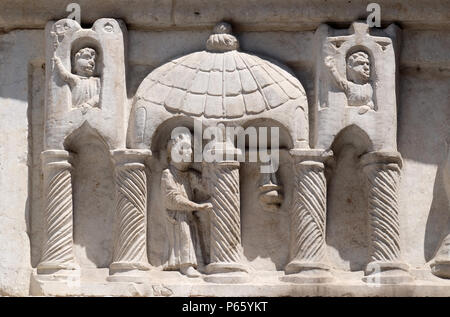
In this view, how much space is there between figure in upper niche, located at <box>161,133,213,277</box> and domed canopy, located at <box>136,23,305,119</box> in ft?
0.80

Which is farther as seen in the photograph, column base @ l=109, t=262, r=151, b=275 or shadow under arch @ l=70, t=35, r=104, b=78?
shadow under arch @ l=70, t=35, r=104, b=78

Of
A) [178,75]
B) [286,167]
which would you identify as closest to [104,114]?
[178,75]

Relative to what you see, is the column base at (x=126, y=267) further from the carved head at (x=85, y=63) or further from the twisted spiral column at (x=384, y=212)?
the twisted spiral column at (x=384, y=212)

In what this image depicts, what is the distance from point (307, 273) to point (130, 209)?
119cm

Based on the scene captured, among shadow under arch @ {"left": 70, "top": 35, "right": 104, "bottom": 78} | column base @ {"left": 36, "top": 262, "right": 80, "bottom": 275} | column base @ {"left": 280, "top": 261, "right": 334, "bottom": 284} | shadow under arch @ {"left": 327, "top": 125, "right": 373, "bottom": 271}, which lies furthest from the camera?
shadow under arch @ {"left": 70, "top": 35, "right": 104, "bottom": 78}

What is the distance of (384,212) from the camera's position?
9.46 m

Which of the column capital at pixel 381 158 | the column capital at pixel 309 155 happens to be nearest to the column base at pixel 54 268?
the column capital at pixel 309 155

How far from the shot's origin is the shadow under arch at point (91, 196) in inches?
378

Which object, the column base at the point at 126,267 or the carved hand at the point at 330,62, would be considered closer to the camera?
the column base at the point at 126,267

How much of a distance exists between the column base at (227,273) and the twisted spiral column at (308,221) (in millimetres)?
267

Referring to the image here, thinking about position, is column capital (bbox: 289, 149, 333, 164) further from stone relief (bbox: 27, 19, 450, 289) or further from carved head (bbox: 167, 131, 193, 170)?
carved head (bbox: 167, 131, 193, 170)

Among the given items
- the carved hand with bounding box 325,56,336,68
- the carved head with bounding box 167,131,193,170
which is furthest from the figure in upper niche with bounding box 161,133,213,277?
the carved hand with bounding box 325,56,336,68

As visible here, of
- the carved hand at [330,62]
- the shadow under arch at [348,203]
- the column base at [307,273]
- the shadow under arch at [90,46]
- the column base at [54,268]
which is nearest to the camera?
the column base at [307,273]

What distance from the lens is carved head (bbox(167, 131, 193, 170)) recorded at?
9562 millimetres
